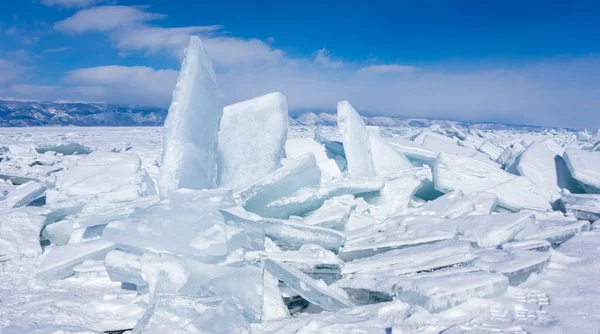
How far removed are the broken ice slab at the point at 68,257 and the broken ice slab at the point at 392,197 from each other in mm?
2564

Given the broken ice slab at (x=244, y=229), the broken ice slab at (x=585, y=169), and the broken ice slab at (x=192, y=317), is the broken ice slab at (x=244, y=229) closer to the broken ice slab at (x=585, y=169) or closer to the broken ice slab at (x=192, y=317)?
the broken ice slab at (x=192, y=317)

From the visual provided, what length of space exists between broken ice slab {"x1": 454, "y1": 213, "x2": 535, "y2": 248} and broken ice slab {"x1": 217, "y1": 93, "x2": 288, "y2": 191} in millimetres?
1949

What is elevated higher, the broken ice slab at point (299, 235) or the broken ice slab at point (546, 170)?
the broken ice slab at point (546, 170)

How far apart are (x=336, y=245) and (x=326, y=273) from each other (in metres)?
0.46

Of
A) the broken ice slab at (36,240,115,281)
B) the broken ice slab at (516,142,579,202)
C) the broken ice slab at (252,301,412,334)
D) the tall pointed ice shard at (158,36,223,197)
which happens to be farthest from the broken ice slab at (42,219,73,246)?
the broken ice slab at (516,142,579,202)

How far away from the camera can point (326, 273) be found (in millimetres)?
2555

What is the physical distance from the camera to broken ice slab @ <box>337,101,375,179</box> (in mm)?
4754

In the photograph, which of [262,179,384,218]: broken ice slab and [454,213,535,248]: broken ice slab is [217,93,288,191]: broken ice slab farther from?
[454,213,535,248]: broken ice slab

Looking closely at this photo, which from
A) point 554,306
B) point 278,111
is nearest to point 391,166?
point 278,111

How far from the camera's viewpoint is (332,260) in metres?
2.58

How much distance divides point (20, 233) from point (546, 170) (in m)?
5.77

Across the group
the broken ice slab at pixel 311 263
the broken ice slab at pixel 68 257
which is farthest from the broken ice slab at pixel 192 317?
the broken ice slab at pixel 68 257

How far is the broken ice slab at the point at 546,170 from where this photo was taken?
4.99 metres

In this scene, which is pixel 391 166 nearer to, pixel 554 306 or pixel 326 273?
pixel 326 273
